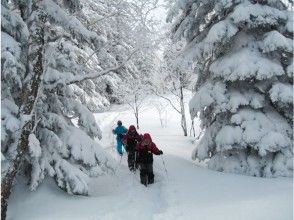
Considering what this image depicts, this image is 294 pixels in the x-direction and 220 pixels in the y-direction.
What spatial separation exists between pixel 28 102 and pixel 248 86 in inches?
312

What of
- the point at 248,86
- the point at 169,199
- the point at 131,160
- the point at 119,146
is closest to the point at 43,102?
the point at 169,199

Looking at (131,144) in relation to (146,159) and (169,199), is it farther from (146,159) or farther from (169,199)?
(169,199)

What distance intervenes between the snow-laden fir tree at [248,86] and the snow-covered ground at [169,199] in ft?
3.09

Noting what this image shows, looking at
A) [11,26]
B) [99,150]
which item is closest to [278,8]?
[99,150]

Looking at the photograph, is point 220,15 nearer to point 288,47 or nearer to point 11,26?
point 288,47

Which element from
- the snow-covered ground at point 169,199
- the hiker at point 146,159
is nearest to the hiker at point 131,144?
the snow-covered ground at point 169,199

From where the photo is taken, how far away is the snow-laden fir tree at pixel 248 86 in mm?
13688

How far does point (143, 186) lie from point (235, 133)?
342 centimetres

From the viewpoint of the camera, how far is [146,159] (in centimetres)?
1409

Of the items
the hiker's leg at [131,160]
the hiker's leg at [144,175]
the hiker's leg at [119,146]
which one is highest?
the hiker's leg at [119,146]

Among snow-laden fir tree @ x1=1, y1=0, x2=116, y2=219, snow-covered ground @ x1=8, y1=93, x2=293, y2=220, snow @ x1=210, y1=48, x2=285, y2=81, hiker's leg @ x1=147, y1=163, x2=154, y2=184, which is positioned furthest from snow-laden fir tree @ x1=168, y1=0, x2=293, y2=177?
snow-laden fir tree @ x1=1, y1=0, x2=116, y2=219

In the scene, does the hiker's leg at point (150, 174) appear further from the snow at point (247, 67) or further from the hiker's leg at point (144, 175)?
the snow at point (247, 67)

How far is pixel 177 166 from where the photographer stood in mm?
15906

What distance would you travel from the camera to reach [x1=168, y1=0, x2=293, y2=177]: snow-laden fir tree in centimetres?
1369
